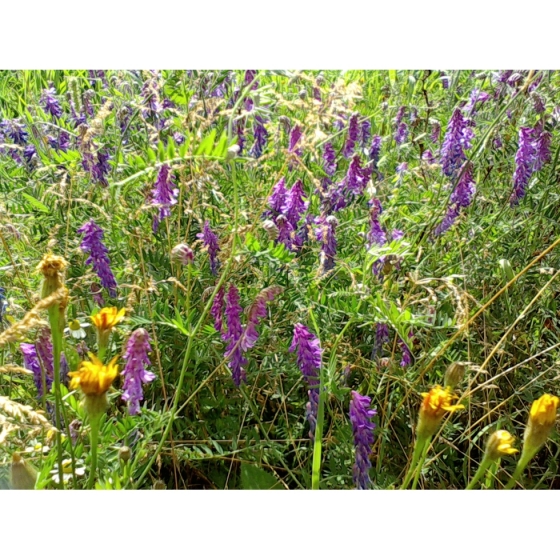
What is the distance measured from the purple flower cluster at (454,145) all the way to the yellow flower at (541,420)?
2.32 ft

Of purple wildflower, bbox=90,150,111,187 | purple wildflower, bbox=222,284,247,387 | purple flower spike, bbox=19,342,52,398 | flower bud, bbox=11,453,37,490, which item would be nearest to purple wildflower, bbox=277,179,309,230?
purple wildflower, bbox=222,284,247,387

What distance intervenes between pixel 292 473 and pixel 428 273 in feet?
1.57

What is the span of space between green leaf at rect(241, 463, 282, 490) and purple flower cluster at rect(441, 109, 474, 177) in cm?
67

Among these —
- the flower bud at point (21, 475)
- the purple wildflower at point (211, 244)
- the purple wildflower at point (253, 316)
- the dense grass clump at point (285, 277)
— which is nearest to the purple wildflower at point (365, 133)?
the dense grass clump at point (285, 277)

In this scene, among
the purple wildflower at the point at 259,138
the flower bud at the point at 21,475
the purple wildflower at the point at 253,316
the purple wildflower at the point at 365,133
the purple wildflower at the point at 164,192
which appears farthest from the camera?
the purple wildflower at the point at 365,133

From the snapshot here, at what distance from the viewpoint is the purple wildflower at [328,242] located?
1.33 metres

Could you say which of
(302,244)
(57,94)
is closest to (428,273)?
(302,244)

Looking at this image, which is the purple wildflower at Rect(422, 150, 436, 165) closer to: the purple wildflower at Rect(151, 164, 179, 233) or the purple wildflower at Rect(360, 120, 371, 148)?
the purple wildflower at Rect(360, 120, 371, 148)

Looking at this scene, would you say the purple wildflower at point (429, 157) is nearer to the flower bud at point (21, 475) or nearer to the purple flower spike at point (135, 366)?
Result: the purple flower spike at point (135, 366)

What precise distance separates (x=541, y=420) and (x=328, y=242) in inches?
22.9

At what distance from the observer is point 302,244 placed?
1.47 metres

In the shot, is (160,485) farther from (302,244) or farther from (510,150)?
(510,150)

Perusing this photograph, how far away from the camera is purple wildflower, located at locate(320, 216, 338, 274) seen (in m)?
1.33

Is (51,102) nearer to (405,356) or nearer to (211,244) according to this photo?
(211,244)
